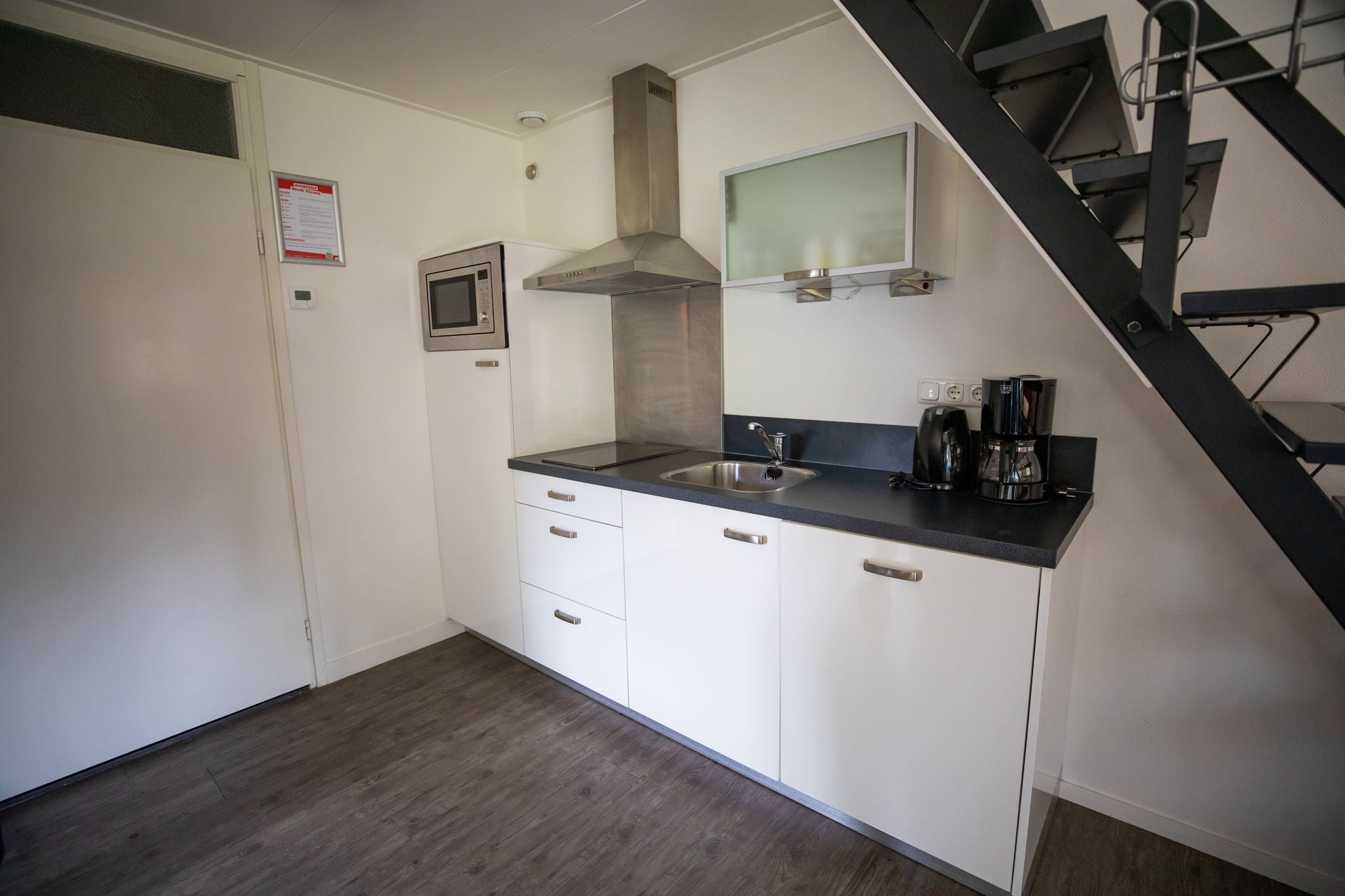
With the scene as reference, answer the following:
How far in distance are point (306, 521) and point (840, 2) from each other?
2543mm

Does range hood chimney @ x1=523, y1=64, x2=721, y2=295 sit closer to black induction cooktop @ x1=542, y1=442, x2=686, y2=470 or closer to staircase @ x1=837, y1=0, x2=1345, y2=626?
black induction cooktop @ x1=542, y1=442, x2=686, y2=470

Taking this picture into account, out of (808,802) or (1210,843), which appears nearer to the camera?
(1210,843)

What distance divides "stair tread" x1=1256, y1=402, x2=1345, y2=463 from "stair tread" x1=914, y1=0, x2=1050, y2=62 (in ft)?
2.68

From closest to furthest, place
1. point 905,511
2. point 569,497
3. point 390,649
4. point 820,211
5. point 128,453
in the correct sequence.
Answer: point 905,511 → point 820,211 → point 128,453 → point 569,497 → point 390,649

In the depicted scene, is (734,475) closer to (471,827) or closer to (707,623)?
(707,623)

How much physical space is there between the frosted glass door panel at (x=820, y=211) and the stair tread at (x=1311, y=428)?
86cm

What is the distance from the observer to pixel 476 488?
2693 millimetres

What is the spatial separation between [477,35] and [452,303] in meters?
0.99

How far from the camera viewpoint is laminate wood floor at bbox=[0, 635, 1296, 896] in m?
1.61

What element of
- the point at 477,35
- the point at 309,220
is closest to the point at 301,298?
the point at 309,220

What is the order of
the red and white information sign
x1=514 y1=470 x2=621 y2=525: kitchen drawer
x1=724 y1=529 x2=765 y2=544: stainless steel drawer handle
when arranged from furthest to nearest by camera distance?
1. the red and white information sign
2. x1=514 y1=470 x2=621 y2=525: kitchen drawer
3. x1=724 y1=529 x2=765 y2=544: stainless steel drawer handle

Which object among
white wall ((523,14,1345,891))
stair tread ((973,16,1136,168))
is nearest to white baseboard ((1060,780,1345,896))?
white wall ((523,14,1345,891))

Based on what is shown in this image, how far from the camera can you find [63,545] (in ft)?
6.48

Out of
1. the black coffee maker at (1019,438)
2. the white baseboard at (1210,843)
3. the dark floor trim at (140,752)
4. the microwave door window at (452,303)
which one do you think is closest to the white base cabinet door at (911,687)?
the black coffee maker at (1019,438)
